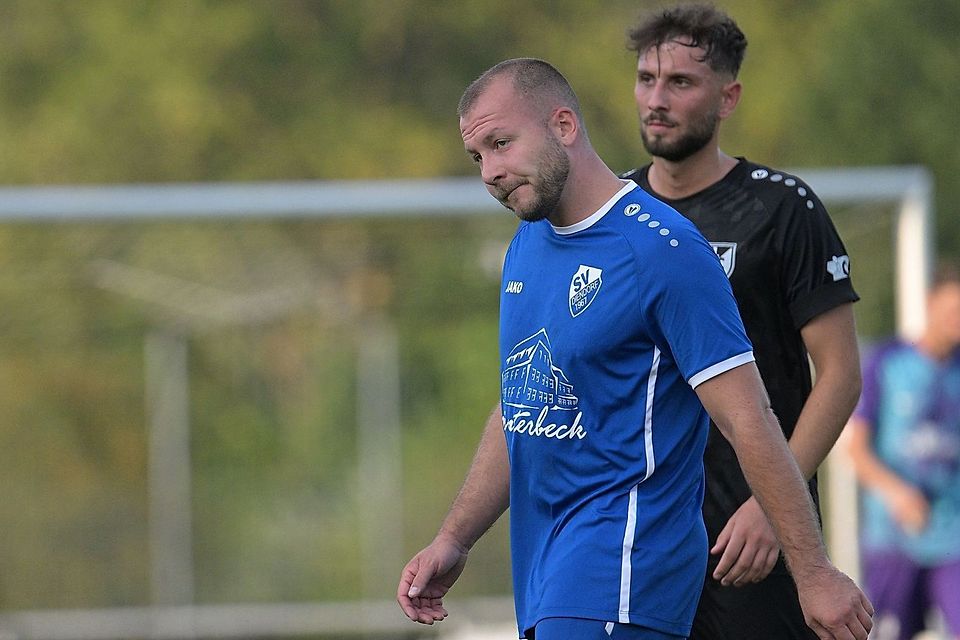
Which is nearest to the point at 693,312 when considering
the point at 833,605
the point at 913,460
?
the point at 833,605

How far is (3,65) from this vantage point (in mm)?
26109

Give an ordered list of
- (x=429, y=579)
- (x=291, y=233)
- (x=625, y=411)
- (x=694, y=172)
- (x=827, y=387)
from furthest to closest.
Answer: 1. (x=291, y=233)
2. (x=694, y=172)
3. (x=827, y=387)
4. (x=429, y=579)
5. (x=625, y=411)

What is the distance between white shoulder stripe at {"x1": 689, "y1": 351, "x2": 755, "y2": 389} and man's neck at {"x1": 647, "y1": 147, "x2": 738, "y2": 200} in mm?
1069

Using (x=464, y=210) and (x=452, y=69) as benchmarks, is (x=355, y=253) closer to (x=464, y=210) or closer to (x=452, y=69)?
(x=464, y=210)

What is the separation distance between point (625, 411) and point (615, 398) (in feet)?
0.11

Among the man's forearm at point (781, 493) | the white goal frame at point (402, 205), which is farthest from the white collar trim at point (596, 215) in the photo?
the white goal frame at point (402, 205)

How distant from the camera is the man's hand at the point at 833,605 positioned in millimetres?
3176

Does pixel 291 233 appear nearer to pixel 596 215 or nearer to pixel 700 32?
pixel 700 32

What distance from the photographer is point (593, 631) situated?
10.9 feet

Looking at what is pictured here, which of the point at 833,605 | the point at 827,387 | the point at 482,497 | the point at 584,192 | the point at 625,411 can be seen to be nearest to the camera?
the point at 833,605

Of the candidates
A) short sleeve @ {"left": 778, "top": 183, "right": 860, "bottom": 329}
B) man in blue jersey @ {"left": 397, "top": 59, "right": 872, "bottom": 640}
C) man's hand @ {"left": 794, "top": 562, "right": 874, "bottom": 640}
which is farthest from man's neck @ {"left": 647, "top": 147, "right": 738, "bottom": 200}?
man's hand @ {"left": 794, "top": 562, "right": 874, "bottom": 640}

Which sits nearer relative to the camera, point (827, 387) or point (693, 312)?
point (693, 312)

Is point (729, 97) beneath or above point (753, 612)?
above

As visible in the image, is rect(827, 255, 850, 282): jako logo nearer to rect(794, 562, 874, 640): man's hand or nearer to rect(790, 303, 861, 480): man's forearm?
rect(790, 303, 861, 480): man's forearm
